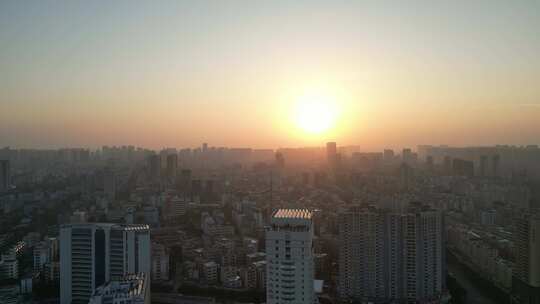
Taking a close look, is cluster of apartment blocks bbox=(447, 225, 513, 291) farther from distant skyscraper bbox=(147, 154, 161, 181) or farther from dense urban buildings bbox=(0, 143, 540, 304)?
distant skyscraper bbox=(147, 154, 161, 181)

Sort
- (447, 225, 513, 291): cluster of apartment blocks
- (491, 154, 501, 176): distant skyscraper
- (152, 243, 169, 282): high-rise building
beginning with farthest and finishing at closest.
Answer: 1. (491, 154, 501, 176): distant skyscraper
2. (152, 243, 169, 282): high-rise building
3. (447, 225, 513, 291): cluster of apartment blocks

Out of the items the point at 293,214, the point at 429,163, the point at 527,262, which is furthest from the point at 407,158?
the point at 293,214

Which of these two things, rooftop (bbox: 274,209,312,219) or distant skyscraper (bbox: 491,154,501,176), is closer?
rooftop (bbox: 274,209,312,219)

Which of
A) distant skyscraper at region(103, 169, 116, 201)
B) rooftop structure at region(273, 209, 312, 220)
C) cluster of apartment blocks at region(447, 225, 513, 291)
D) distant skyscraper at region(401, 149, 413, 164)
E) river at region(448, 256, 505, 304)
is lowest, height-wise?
river at region(448, 256, 505, 304)

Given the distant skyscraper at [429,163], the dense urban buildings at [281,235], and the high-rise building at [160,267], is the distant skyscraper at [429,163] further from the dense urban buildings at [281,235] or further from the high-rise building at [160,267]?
the high-rise building at [160,267]

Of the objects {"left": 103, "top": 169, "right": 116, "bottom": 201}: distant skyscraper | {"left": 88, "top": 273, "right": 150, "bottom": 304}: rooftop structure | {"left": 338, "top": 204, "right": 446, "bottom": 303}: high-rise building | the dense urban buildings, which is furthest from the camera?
{"left": 103, "top": 169, "right": 116, "bottom": 201}: distant skyscraper

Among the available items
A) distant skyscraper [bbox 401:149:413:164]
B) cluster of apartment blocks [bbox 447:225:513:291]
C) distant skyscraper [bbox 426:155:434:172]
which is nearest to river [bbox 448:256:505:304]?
cluster of apartment blocks [bbox 447:225:513:291]

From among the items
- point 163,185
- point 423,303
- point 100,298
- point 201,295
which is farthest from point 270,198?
point 100,298
